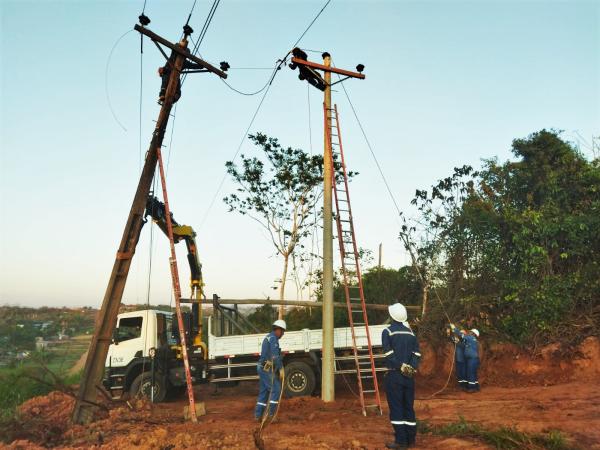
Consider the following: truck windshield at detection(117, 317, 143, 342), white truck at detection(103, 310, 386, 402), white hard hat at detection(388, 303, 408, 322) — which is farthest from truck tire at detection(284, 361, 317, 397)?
white hard hat at detection(388, 303, 408, 322)

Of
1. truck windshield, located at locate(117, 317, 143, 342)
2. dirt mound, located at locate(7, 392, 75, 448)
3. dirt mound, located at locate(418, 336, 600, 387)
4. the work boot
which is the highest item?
truck windshield, located at locate(117, 317, 143, 342)

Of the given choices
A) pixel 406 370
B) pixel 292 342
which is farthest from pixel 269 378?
pixel 406 370

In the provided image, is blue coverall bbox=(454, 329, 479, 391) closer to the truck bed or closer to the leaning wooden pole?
the truck bed

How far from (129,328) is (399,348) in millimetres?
8659

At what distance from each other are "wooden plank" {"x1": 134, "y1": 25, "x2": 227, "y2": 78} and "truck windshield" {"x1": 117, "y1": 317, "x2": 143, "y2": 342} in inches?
272

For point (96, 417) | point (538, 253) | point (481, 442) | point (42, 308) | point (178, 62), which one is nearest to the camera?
point (481, 442)

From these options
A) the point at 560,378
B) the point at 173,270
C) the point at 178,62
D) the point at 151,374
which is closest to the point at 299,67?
the point at 178,62

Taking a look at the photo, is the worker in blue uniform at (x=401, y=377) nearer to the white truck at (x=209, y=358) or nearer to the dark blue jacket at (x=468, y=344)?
the white truck at (x=209, y=358)

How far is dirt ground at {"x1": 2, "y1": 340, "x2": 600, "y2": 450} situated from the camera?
693 centimetres

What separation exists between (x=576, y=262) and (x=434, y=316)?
4.80m

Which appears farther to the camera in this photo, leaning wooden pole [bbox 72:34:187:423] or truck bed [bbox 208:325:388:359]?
truck bed [bbox 208:325:388:359]

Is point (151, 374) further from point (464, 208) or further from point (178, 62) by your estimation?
point (464, 208)

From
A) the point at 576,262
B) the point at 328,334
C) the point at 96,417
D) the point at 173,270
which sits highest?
the point at 576,262

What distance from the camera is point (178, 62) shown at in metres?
10.8
